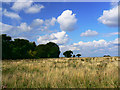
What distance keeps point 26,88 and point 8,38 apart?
33887 mm

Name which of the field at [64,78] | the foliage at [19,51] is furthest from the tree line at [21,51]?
the field at [64,78]

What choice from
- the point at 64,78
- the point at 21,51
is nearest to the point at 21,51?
the point at 21,51

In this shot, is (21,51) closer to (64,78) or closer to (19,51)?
(19,51)

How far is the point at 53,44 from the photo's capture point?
4812 centimetres

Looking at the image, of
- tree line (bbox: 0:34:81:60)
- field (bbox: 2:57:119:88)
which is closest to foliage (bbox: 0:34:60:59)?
tree line (bbox: 0:34:81:60)

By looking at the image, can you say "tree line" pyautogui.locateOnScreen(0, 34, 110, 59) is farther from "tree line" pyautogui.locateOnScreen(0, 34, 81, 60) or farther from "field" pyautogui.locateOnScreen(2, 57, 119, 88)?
"field" pyautogui.locateOnScreen(2, 57, 119, 88)

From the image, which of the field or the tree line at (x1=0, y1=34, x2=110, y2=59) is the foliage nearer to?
the tree line at (x1=0, y1=34, x2=110, y2=59)

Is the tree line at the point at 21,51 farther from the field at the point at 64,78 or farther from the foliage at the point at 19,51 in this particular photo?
the field at the point at 64,78

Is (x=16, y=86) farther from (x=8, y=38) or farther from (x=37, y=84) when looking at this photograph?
(x=8, y=38)

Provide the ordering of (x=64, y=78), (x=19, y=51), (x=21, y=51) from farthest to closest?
(x=21, y=51) → (x=19, y=51) → (x=64, y=78)

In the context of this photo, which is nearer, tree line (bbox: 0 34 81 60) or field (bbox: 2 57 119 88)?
field (bbox: 2 57 119 88)

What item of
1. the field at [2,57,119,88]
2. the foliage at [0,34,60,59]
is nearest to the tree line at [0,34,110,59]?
the foliage at [0,34,60,59]

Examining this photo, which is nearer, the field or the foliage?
the field

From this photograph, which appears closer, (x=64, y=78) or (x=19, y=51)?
(x=64, y=78)
